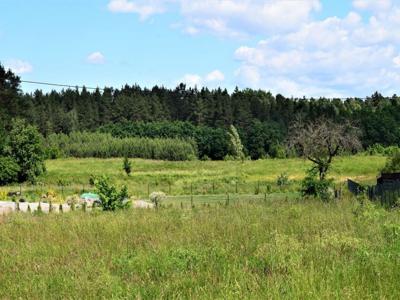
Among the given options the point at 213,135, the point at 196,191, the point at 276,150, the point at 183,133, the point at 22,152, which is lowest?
the point at 196,191

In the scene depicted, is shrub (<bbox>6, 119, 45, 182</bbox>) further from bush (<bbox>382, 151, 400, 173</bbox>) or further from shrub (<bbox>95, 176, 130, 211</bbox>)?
shrub (<bbox>95, 176, 130, 211</bbox>)

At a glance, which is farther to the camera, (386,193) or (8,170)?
(8,170)

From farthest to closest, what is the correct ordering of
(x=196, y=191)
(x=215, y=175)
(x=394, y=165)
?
(x=215, y=175) → (x=196, y=191) → (x=394, y=165)

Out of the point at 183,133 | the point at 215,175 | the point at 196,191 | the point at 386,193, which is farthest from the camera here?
the point at 183,133

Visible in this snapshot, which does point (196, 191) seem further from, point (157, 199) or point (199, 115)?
point (199, 115)

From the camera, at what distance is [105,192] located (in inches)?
758

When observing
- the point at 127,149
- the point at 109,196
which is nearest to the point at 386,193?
the point at 109,196

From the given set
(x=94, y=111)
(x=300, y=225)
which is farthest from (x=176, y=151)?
(x=300, y=225)

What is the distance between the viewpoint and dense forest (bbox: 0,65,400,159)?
115263 millimetres

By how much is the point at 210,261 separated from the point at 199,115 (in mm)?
134049

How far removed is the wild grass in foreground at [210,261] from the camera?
4.79 m

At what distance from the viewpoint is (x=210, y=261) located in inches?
246

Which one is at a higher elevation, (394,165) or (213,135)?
(213,135)

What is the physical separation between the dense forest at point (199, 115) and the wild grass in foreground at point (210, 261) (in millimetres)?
96367
